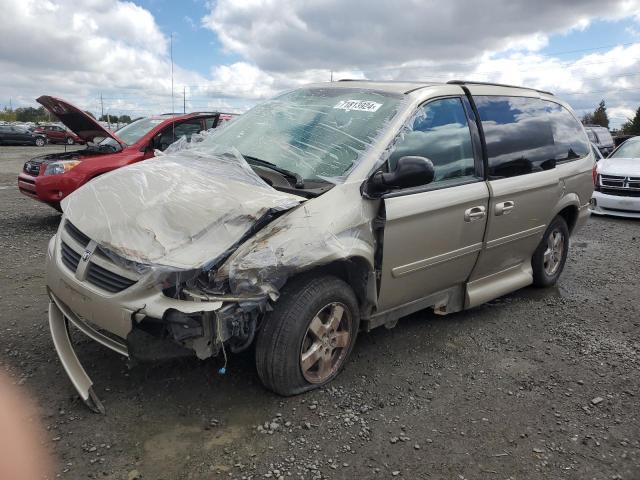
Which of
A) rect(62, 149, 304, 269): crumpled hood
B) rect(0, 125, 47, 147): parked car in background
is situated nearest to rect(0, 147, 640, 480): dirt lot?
rect(62, 149, 304, 269): crumpled hood

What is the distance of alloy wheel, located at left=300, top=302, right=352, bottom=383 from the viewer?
2971 mm

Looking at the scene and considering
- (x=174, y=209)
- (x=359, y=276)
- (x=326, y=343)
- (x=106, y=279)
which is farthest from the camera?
(x=359, y=276)

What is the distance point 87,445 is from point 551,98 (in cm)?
479

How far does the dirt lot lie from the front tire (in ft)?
0.45

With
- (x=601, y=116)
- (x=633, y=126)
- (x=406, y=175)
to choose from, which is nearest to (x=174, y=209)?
(x=406, y=175)

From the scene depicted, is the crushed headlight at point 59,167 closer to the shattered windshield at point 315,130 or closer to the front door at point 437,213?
the shattered windshield at point 315,130

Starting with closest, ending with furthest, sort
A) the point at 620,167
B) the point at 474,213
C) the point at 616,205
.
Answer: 1. the point at 474,213
2. the point at 616,205
3. the point at 620,167

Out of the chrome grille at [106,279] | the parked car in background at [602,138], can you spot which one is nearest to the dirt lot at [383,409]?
the chrome grille at [106,279]

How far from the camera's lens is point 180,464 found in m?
2.43

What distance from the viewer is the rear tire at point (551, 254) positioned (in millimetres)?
4891

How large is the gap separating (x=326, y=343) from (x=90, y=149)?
19.1 ft

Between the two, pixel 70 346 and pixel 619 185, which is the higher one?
pixel 619 185

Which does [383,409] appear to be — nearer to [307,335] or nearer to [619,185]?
[307,335]

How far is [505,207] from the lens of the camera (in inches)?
156
